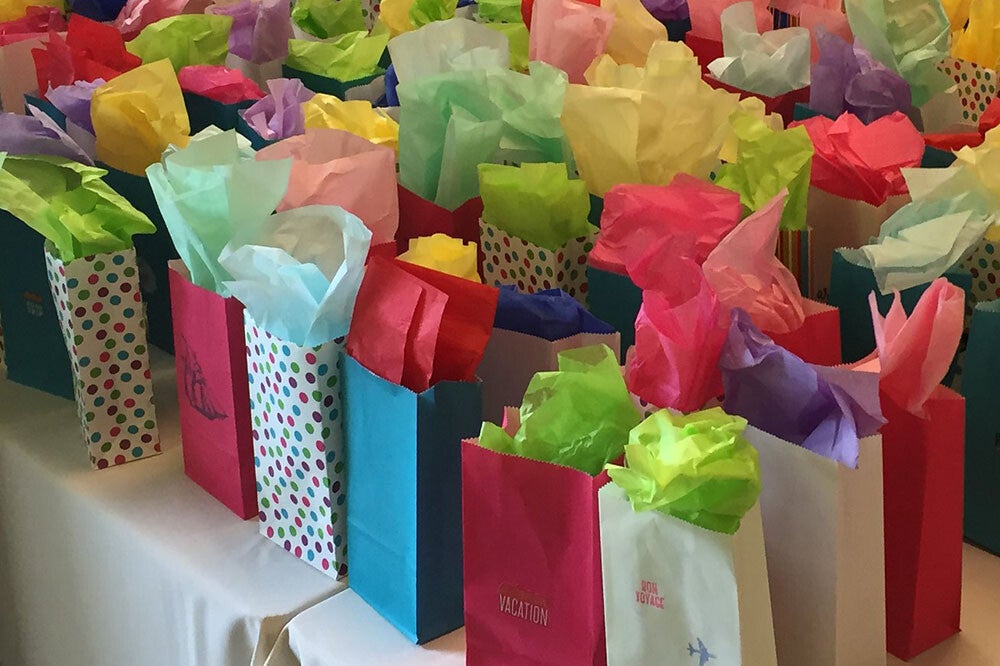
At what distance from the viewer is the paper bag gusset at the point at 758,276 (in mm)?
1018

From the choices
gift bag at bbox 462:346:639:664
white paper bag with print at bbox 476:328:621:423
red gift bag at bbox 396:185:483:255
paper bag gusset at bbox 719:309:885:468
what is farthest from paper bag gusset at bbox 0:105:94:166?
paper bag gusset at bbox 719:309:885:468

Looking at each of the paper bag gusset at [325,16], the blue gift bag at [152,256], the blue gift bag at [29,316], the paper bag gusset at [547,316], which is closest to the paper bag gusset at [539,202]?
the paper bag gusset at [547,316]

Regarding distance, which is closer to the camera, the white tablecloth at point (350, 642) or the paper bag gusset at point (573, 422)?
the paper bag gusset at point (573, 422)

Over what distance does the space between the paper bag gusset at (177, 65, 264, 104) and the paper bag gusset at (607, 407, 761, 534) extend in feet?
3.40

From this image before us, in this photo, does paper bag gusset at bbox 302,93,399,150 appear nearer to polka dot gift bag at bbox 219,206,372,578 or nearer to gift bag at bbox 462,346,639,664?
polka dot gift bag at bbox 219,206,372,578

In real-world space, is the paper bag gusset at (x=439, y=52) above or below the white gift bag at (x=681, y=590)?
above

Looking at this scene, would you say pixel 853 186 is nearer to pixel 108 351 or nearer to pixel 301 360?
pixel 301 360

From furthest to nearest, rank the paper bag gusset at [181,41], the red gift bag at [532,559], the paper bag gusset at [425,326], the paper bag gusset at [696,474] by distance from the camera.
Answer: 1. the paper bag gusset at [181,41]
2. the paper bag gusset at [425,326]
3. the red gift bag at [532,559]
4. the paper bag gusset at [696,474]

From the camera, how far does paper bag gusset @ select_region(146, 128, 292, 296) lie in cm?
107

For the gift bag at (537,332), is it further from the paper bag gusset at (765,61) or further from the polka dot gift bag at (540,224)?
the paper bag gusset at (765,61)

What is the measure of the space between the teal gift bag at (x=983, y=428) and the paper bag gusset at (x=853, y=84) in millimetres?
576

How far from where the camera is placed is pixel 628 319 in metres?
1.19

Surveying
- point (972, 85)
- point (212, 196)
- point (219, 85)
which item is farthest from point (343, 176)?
point (972, 85)

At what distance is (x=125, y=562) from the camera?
4.03 ft
